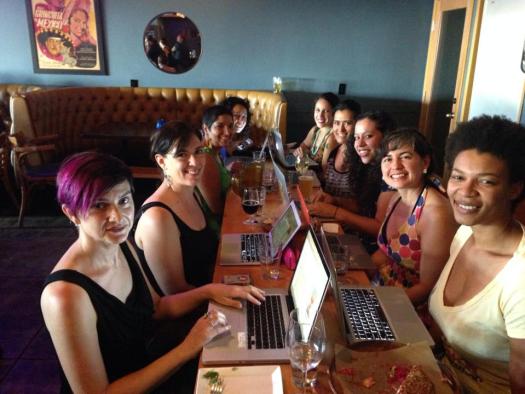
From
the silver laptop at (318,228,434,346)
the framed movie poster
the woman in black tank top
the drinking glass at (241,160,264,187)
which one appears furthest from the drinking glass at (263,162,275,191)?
the framed movie poster

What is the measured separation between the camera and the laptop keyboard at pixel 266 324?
117 centimetres

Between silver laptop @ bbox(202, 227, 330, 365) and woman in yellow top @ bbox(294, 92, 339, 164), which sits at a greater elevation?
woman in yellow top @ bbox(294, 92, 339, 164)

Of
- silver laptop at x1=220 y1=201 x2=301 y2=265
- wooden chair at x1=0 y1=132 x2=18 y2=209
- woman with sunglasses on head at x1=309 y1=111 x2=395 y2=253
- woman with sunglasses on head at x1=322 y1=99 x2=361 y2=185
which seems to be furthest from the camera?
wooden chair at x1=0 y1=132 x2=18 y2=209

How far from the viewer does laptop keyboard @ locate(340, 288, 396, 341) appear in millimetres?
1206

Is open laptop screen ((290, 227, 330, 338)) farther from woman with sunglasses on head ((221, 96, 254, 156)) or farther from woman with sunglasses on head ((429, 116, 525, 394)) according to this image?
woman with sunglasses on head ((221, 96, 254, 156))

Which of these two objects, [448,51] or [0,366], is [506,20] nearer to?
[448,51]

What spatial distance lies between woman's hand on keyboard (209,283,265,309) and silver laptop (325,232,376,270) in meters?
0.31

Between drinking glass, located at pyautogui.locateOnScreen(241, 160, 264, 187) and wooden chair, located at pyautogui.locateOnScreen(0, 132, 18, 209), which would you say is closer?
drinking glass, located at pyautogui.locateOnScreen(241, 160, 264, 187)

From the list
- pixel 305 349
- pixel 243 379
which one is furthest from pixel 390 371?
pixel 243 379

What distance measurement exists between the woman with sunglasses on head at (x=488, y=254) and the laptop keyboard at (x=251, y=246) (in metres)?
0.73

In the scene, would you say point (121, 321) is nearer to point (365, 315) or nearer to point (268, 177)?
point (365, 315)

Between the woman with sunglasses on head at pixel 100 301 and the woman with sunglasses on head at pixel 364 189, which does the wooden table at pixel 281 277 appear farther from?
the woman with sunglasses on head at pixel 364 189

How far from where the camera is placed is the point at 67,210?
117 cm

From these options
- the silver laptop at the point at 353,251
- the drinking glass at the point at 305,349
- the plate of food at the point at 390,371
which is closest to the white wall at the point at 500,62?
the silver laptop at the point at 353,251
